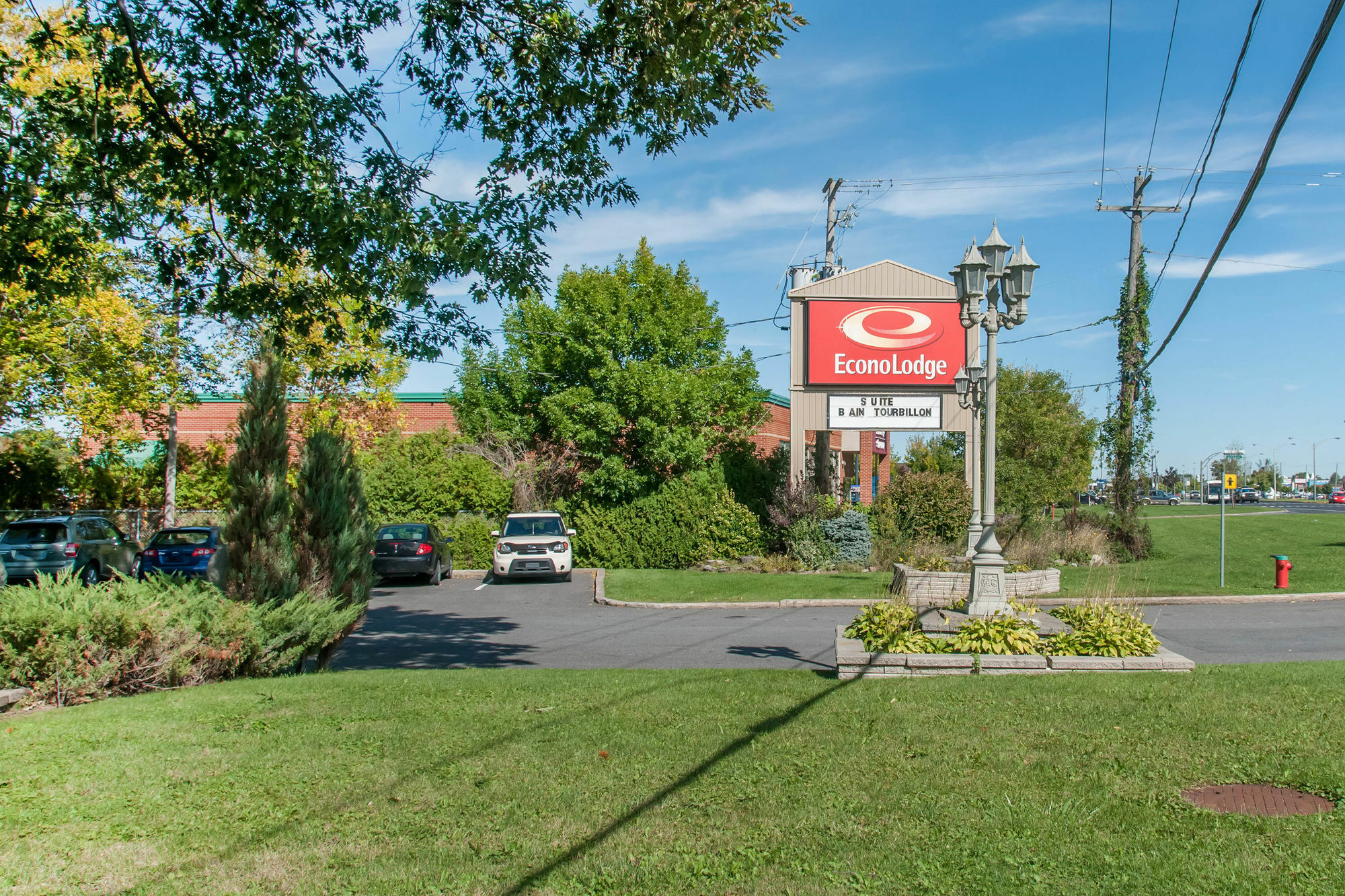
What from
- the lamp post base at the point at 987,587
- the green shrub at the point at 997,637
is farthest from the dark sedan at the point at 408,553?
the green shrub at the point at 997,637

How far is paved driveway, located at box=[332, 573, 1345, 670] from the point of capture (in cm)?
1123

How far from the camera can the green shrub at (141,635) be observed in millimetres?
7699

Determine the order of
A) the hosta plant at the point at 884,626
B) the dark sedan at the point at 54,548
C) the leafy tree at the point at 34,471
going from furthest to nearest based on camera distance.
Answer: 1. the leafy tree at the point at 34,471
2. the dark sedan at the point at 54,548
3. the hosta plant at the point at 884,626

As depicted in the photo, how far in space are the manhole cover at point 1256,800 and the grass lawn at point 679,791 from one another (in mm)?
118

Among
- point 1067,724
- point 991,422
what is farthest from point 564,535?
point 1067,724

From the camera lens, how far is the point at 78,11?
10148 mm

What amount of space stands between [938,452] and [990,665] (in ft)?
146

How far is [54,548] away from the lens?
1873 centimetres

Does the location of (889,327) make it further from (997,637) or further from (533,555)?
(997,637)

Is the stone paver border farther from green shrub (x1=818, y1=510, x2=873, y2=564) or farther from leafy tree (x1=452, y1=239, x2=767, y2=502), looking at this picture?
leafy tree (x1=452, y1=239, x2=767, y2=502)

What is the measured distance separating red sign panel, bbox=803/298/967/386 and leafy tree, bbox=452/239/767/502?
418 cm

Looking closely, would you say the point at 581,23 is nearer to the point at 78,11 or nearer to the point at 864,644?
the point at 78,11

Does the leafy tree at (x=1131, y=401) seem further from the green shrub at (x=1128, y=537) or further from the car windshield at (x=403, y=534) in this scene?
the car windshield at (x=403, y=534)

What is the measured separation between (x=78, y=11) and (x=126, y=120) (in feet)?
6.84
